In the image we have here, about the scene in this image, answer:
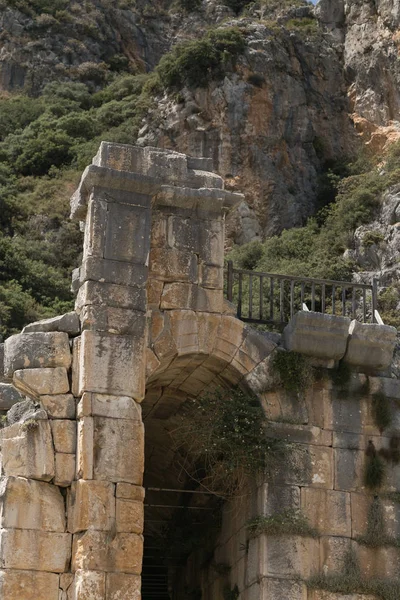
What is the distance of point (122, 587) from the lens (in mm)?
10102

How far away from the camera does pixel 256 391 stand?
A: 38.4 ft

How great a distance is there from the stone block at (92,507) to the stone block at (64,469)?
5.0 inches

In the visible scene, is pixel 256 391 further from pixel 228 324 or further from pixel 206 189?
pixel 206 189

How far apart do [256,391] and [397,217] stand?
18.7 meters

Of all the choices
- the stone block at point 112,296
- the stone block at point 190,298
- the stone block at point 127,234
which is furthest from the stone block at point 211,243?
the stone block at point 112,296

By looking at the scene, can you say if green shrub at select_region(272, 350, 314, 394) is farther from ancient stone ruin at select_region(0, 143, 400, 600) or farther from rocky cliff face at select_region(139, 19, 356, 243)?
rocky cliff face at select_region(139, 19, 356, 243)

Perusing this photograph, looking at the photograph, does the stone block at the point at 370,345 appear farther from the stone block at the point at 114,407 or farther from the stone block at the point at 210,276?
the stone block at the point at 114,407

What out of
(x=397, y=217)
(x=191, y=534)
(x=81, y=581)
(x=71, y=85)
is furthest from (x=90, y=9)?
(x=81, y=581)

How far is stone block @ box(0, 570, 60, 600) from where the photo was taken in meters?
9.97

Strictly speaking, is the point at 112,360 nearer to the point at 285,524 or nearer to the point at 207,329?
the point at 207,329

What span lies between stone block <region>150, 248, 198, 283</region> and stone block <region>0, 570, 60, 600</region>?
3516 millimetres

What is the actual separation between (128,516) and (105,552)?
0.44 metres

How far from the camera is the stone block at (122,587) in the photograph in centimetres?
1005

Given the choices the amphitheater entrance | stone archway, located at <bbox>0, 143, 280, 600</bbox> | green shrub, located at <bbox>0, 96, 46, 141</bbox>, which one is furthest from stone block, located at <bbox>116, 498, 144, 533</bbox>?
green shrub, located at <bbox>0, 96, 46, 141</bbox>
